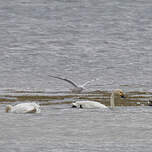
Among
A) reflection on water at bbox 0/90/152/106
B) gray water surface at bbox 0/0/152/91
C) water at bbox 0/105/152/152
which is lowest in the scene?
water at bbox 0/105/152/152

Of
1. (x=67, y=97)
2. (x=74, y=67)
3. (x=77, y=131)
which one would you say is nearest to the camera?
(x=77, y=131)

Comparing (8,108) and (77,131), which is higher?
(8,108)

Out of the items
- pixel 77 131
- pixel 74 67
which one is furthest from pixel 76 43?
pixel 77 131

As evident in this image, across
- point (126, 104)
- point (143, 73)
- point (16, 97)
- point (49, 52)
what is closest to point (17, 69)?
point (143, 73)

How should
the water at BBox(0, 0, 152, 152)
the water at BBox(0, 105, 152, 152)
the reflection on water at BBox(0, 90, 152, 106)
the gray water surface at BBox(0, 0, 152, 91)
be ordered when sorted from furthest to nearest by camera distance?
the gray water surface at BBox(0, 0, 152, 91)
the reflection on water at BBox(0, 90, 152, 106)
the water at BBox(0, 0, 152, 152)
the water at BBox(0, 105, 152, 152)

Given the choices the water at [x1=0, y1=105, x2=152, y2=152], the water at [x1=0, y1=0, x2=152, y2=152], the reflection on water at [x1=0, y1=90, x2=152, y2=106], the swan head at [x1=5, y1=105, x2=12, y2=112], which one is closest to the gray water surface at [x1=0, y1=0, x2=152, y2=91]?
the water at [x1=0, y1=0, x2=152, y2=152]

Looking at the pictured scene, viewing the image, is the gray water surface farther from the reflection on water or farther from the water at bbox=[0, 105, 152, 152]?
the water at bbox=[0, 105, 152, 152]

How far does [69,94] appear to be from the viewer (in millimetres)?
35031

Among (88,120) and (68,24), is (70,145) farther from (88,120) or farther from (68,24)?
(68,24)

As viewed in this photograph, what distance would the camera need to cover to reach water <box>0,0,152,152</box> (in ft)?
65.4

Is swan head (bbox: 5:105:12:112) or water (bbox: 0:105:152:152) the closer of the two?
water (bbox: 0:105:152:152)

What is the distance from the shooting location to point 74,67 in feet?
179

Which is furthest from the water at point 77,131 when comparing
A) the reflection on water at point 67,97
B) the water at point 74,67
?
the reflection on water at point 67,97

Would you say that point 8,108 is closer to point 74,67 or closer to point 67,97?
point 67,97
